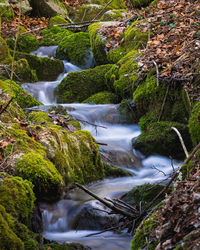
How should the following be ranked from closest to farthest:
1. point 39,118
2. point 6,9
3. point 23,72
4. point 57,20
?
point 39,118, point 23,72, point 6,9, point 57,20

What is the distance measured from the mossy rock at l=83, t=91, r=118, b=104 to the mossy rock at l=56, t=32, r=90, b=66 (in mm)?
3537

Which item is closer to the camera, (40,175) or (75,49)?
(40,175)

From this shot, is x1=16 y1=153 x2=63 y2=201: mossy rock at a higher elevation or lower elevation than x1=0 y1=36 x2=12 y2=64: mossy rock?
lower

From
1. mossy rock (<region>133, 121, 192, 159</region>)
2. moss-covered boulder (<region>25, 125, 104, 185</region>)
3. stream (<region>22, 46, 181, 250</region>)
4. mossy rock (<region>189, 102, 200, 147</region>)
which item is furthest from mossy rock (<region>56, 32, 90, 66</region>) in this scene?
mossy rock (<region>189, 102, 200, 147</region>)

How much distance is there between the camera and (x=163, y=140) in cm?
539

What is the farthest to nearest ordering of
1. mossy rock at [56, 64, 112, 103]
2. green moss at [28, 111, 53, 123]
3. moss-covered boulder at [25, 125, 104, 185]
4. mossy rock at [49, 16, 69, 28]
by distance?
mossy rock at [49, 16, 69, 28]
mossy rock at [56, 64, 112, 103]
green moss at [28, 111, 53, 123]
moss-covered boulder at [25, 125, 104, 185]

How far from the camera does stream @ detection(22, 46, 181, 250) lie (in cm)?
343

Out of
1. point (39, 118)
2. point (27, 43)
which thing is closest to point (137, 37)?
point (39, 118)

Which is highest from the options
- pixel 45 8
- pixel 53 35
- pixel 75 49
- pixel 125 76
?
pixel 45 8

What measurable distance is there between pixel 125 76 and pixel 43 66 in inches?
175

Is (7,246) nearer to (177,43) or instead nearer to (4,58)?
(177,43)

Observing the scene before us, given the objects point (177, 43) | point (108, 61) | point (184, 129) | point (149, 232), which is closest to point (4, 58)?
point (108, 61)

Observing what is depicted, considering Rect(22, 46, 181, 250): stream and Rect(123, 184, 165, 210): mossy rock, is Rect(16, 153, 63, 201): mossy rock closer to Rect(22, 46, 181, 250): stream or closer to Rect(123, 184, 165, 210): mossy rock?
Rect(22, 46, 181, 250): stream

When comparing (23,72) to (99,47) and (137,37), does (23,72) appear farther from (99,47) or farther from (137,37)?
(137,37)
